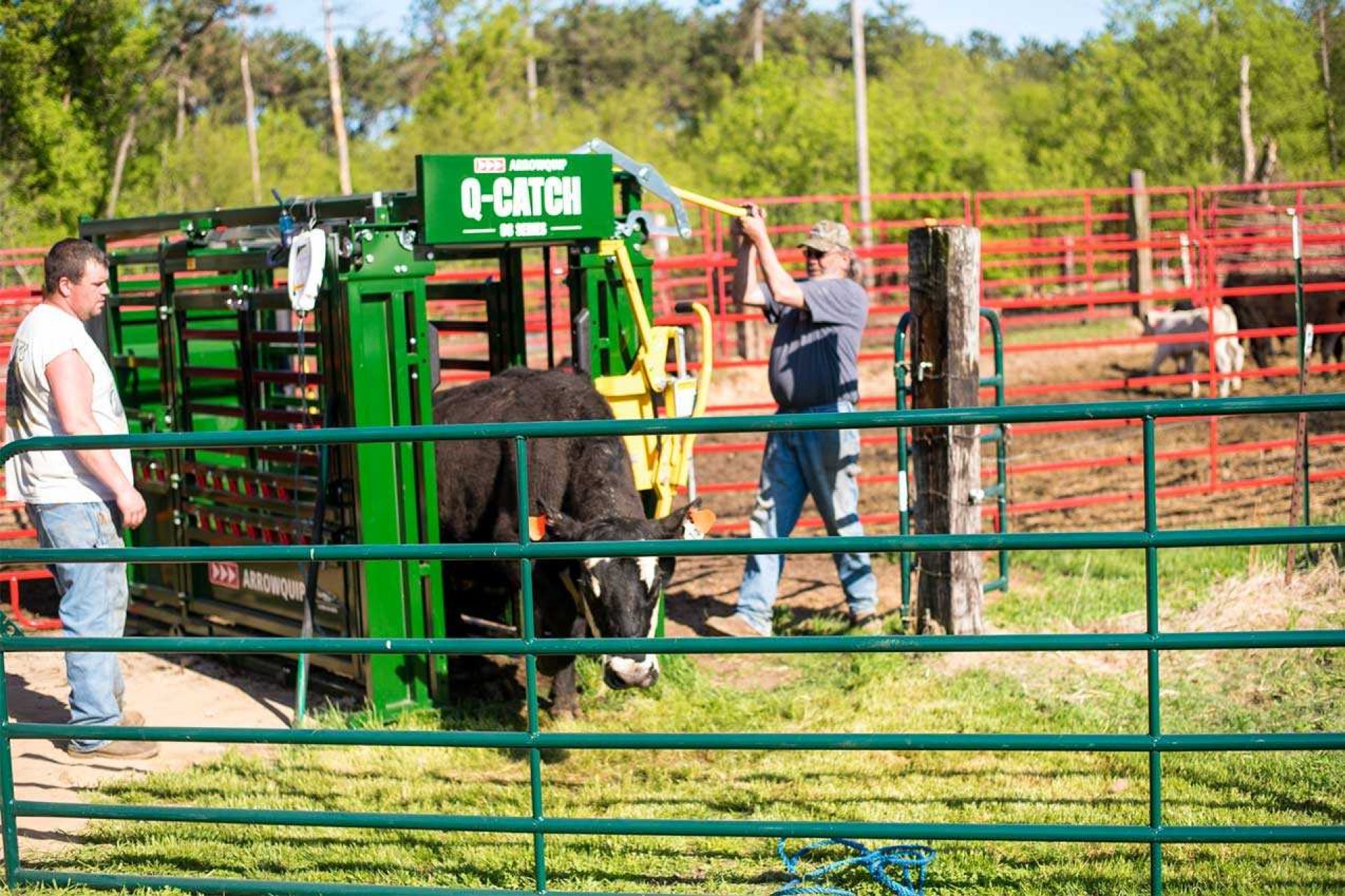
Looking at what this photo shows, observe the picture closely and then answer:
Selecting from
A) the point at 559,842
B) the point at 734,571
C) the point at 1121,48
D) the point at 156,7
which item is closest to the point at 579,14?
the point at 156,7

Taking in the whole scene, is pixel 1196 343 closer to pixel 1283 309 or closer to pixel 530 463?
pixel 1283 309

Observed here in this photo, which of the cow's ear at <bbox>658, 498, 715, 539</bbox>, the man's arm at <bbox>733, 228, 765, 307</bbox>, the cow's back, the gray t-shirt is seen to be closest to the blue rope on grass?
the cow's ear at <bbox>658, 498, 715, 539</bbox>

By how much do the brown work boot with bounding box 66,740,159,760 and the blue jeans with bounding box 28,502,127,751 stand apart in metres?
0.22

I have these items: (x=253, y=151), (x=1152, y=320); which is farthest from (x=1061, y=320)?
(x=253, y=151)

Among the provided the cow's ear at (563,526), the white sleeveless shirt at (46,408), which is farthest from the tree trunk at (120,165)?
the cow's ear at (563,526)

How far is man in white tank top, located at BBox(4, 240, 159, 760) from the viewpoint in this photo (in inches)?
242

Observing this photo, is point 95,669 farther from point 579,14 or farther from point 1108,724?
point 579,14

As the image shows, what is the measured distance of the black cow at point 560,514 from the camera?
6.35 meters

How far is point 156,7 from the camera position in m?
41.4

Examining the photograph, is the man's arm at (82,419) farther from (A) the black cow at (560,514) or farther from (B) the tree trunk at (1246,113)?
(B) the tree trunk at (1246,113)

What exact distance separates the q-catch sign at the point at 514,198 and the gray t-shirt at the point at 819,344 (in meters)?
1.16

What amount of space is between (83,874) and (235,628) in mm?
3943

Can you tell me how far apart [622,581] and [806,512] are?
5502mm

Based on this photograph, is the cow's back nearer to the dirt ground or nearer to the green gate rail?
the dirt ground
